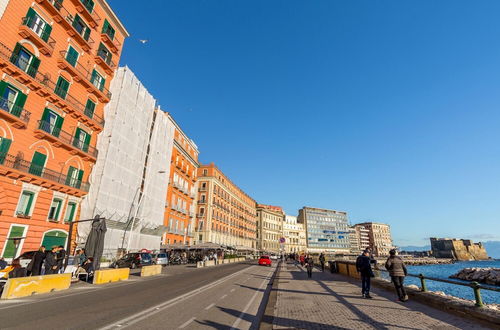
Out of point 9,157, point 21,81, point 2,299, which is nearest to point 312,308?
point 2,299

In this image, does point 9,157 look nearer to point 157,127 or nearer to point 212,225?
point 157,127

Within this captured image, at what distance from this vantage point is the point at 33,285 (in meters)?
10.6

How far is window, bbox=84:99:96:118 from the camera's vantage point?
79.4ft

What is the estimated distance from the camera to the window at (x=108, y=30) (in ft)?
88.8

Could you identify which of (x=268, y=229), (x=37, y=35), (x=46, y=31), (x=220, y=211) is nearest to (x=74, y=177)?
(x=37, y=35)

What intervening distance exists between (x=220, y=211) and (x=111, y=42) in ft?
140

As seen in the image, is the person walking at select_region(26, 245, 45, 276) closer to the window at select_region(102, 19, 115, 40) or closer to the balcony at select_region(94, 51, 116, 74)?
the balcony at select_region(94, 51, 116, 74)

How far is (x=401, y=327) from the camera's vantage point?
6.20 m

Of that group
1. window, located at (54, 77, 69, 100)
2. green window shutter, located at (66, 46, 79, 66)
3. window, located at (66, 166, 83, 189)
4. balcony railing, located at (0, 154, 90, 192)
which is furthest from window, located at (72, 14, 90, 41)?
balcony railing, located at (0, 154, 90, 192)

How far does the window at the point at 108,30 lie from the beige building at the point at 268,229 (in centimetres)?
7795

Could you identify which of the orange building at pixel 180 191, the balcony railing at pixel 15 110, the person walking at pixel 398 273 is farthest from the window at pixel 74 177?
the person walking at pixel 398 273

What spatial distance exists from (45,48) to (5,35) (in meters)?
2.66

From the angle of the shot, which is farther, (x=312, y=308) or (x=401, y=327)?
(x=312, y=308)

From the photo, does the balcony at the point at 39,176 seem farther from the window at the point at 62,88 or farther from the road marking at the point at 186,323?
the road marking at the point at 186,323
